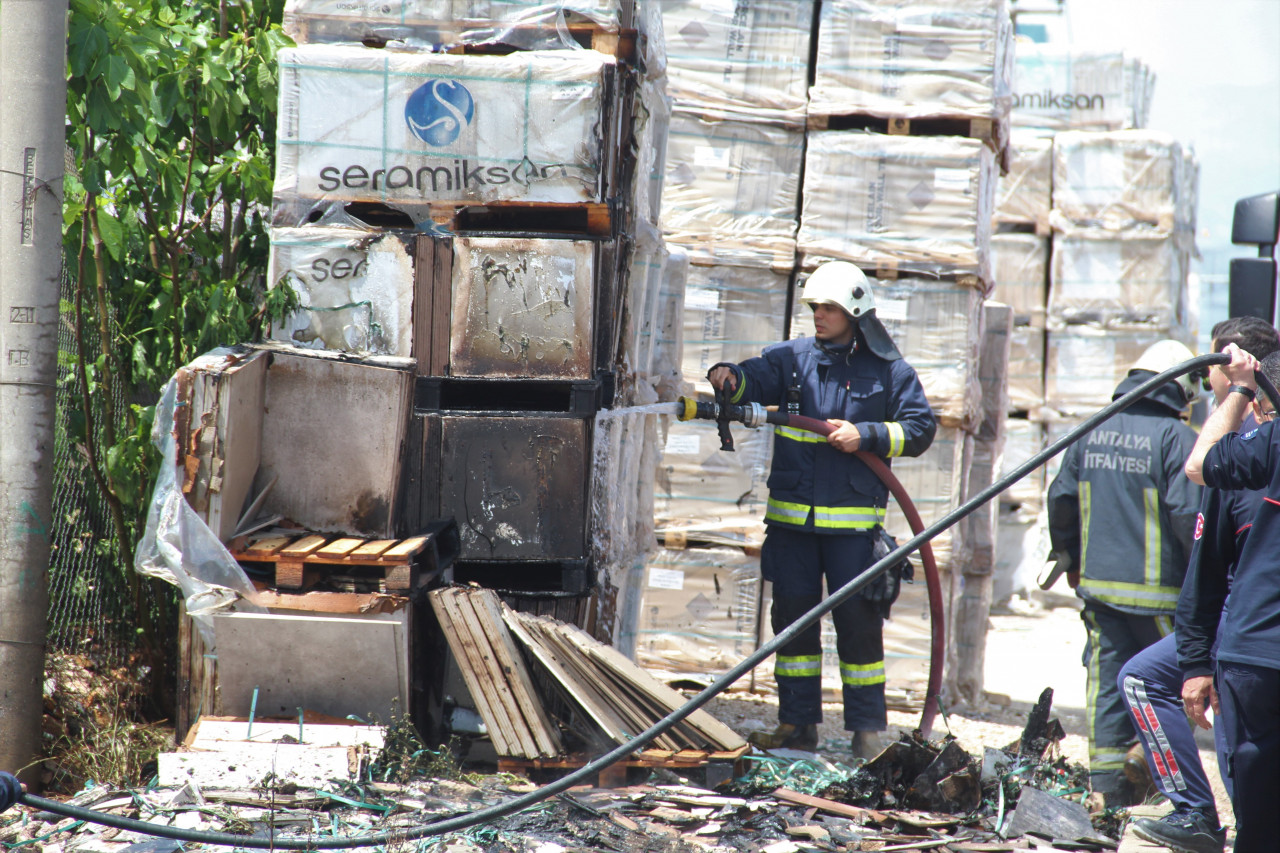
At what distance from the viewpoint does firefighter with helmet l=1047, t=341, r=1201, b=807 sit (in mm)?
4812

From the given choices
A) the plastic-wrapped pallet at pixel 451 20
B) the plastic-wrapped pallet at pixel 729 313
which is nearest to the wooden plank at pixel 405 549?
the plastic-wrapped pallet at pixel 451 20

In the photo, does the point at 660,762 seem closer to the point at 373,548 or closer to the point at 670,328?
the point at 373,548

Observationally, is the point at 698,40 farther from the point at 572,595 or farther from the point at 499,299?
the point at 572,595

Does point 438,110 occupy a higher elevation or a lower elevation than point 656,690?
higher

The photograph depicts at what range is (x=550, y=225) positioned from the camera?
4.57 m

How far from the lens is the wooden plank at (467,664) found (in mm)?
3947

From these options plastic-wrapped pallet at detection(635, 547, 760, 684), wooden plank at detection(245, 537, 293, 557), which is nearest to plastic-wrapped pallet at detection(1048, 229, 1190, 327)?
plastic-wrapped pallet at detection(635, 547, 760, 684)

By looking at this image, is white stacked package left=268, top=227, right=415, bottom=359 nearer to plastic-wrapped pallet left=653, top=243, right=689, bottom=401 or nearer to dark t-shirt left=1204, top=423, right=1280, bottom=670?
plastic-wrapped pallet left=653, top=243, right=689, bottom=401

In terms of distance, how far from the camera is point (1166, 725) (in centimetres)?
403

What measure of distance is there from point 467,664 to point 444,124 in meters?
1.97

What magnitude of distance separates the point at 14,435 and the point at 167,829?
60.9 inches

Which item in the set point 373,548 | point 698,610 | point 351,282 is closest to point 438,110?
point 351,282

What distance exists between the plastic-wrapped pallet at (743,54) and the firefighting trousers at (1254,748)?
4255 mm

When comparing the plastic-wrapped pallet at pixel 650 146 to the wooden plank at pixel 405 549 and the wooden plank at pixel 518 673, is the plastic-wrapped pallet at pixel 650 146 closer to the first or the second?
the wooden plank at pixel 405 549
